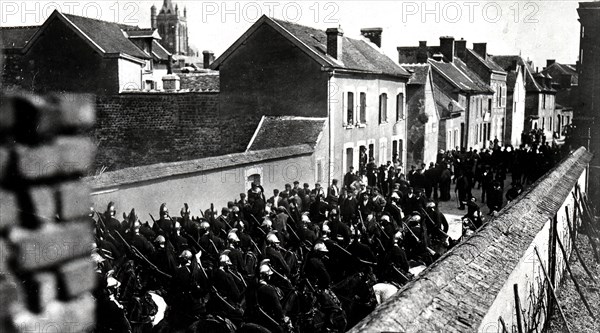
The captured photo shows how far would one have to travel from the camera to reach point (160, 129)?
27.9 m

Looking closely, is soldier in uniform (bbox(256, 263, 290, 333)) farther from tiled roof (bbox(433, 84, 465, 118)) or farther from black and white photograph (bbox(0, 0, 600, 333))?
tiled roof (bbox(433, 84, 465, 118))

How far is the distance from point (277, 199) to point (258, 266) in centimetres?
872

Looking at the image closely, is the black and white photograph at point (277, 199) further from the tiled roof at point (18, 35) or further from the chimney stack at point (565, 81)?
the chimney stack at point (565, 81)

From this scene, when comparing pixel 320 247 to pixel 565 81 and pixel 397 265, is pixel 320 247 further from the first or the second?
pixel 565 81

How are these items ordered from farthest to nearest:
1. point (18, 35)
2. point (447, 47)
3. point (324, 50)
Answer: point (447, 47), point (18, 35), point (324, 50)

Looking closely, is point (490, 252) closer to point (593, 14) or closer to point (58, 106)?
point (58, 106)

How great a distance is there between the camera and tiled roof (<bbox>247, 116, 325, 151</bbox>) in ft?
77.2

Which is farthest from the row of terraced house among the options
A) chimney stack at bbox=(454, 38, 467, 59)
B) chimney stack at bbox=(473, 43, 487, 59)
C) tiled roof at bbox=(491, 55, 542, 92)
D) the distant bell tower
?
the distant bell tower

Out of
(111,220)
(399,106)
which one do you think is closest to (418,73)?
(399,106)

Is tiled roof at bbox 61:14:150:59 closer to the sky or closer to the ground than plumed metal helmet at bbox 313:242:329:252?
closer to the sky

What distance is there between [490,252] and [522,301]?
175cm

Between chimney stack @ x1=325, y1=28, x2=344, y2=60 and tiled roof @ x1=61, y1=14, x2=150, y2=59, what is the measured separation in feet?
38.8

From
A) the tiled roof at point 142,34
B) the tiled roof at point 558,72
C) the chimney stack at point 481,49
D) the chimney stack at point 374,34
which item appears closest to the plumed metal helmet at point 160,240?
the chimney stack at point 374,34

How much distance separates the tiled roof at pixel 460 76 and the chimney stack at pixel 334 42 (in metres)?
16.7
